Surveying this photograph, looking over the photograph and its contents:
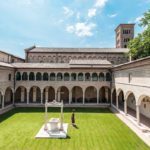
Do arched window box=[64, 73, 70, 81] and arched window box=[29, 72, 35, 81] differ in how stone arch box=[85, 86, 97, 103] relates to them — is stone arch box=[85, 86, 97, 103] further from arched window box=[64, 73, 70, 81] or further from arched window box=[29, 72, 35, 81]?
arched window box=[29, 72, 35, 81]

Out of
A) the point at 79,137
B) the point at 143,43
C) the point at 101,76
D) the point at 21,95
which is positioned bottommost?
the point at 79,137

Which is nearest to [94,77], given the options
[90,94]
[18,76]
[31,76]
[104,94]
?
[90,94]

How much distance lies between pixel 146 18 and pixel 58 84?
21.7 m

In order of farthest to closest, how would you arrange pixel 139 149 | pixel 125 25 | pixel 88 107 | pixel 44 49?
pixel 125 25
pixel 44 49
pixel 88 107
pixel 139 149

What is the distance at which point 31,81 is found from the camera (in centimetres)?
2236

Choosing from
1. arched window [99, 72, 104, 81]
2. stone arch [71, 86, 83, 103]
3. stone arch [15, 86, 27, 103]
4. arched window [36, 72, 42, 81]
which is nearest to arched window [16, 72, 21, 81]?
stone arch [15, 86, 27, 103]

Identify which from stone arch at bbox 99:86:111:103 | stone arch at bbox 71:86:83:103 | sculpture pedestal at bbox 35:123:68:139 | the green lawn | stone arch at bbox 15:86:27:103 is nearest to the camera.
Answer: the green lawn

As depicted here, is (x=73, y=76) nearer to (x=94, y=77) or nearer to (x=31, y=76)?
(x=94, y=77)

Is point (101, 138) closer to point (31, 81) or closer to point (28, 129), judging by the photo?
point (28, 129)

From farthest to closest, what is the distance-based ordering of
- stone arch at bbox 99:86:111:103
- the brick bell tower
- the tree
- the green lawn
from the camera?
the brick bell tower, stone arch at bbox 99:86:111:103, the tree, the green lawn

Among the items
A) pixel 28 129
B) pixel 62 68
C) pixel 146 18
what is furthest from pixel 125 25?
pixel 28 129

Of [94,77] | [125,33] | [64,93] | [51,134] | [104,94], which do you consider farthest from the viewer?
[125,33]

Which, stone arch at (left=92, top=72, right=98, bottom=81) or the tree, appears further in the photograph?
stone arch at (left=92, top=72, right=98, bottom=81)

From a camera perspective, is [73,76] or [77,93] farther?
[77,93]
